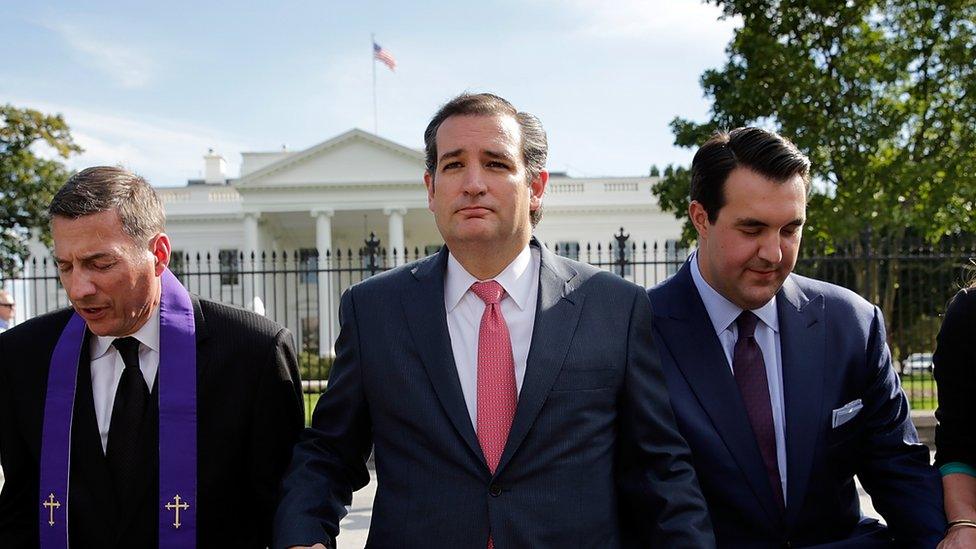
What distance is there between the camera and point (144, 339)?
2662 millimetres

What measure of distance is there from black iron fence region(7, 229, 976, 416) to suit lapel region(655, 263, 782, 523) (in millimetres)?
859

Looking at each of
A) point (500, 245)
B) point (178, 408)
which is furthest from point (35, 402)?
point (500, 245)

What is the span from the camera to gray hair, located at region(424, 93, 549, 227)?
2451mm

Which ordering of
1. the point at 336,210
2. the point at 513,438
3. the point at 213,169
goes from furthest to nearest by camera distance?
the point at 213,169 < the point at 336,210 < the point at 513,438

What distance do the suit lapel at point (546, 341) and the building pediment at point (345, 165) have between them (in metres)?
38.6

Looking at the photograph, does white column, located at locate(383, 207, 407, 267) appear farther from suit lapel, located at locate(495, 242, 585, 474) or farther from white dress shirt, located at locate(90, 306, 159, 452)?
suit lapel, located at locate(495, 242, 585, 474)

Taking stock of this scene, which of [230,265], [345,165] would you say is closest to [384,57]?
[345,165]

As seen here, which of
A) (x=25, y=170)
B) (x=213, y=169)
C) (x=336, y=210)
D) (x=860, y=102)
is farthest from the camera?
(x=213, y=169)

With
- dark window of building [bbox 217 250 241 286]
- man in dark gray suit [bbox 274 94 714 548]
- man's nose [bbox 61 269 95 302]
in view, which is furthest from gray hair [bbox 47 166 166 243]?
dark window of building [bbox 217 250 241 286]

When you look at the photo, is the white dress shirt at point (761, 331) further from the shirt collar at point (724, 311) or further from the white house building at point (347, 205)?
the white house building at point (347, 205)

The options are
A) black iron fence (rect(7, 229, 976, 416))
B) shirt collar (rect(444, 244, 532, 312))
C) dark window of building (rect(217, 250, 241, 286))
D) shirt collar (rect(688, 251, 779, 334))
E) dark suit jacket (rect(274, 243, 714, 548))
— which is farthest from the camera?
dark window of building (rect(217, 250, 241, 286))

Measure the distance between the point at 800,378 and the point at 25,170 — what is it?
24038mm

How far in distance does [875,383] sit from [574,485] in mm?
1180

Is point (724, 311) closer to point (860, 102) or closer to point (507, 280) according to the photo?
point (507, 280)
